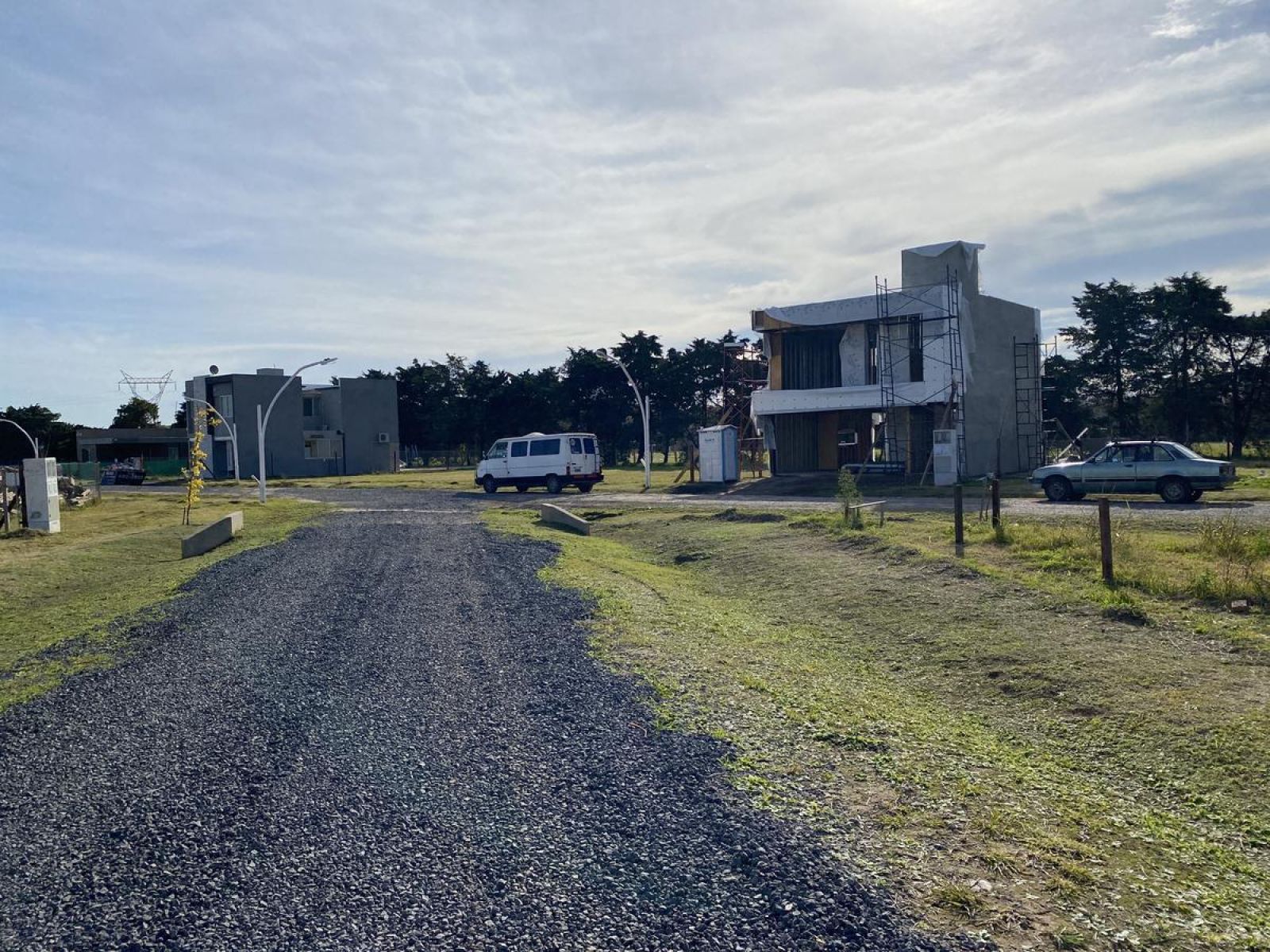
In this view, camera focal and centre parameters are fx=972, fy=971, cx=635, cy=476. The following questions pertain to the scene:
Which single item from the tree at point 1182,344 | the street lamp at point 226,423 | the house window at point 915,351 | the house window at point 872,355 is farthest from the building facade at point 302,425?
the tree at point 1182,344

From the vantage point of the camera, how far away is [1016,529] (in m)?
15.8

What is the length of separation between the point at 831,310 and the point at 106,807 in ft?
111

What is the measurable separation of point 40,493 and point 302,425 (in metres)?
44.0

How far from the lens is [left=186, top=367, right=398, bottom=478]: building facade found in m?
64.8

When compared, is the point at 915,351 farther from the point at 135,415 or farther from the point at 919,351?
the point at 135,415

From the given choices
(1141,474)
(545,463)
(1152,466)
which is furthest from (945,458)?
(545,463)

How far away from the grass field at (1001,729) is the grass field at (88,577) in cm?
527

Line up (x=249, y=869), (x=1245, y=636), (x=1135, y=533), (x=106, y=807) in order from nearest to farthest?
(x=249, y=869)
(x=106, y=807)
(x=1245, y=636)
(x=1135, y=533)

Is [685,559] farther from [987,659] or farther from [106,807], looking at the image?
[106,807]

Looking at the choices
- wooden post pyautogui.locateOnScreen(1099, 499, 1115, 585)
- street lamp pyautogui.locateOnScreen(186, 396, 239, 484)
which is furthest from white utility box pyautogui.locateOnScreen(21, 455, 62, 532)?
wooden post pyautogui.locateOnScreen(1099, 499, 1115, 585)

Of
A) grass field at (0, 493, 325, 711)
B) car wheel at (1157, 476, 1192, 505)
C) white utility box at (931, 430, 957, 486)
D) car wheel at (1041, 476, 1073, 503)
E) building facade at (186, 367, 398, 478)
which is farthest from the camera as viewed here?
building facade at (186, 367, 398, 478)

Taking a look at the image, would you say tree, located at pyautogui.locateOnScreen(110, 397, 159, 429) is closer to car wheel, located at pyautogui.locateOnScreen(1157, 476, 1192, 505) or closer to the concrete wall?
the concrete wall

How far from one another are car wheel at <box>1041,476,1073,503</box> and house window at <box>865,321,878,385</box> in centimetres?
1276

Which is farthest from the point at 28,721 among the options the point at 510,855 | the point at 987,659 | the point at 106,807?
the point at 987,659
